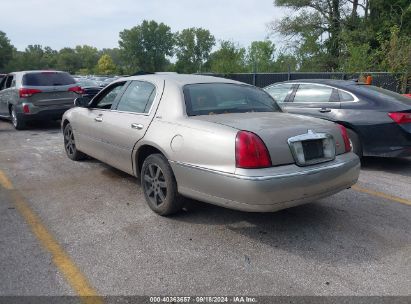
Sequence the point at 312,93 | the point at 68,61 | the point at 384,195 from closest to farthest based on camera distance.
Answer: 1. the point at 384,195
2. the point at 312,93
3. the point at 68,61

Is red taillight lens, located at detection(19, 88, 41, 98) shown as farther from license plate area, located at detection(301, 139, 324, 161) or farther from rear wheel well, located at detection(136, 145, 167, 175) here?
license plate area, located at detection(301, 139, 324, 161)

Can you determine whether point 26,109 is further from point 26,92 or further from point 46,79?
point 46,79

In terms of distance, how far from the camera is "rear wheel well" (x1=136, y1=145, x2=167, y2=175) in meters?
4.41

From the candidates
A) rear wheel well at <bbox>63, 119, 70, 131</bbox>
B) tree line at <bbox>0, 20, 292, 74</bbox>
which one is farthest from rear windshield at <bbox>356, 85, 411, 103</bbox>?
tree line at <bbox>0, 20, 292, 74</bbox>

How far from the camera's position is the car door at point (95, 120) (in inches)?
210

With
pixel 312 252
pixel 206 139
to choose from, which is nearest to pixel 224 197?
pixel 206 139

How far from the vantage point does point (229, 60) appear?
26516 mm

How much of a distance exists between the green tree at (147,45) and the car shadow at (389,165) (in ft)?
343

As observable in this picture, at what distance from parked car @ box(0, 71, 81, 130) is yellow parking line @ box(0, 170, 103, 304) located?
18.5ft

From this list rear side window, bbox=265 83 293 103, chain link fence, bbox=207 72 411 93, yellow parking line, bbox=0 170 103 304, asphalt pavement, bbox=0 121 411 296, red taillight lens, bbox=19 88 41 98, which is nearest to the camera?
yellow parking line, bbox=0 170 103 304

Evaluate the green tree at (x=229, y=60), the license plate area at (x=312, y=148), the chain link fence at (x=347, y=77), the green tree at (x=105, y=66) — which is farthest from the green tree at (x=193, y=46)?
the license plate area at (x=312, y=148)

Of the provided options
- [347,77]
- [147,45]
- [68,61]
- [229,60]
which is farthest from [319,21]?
[68,61]

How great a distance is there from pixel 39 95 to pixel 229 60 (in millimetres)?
18205

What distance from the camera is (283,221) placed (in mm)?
4172
